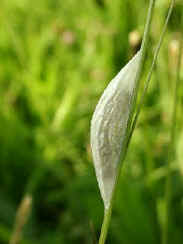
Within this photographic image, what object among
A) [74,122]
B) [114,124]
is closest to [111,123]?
[114,124]

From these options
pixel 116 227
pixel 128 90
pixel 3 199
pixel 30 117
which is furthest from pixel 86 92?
pixel 128 90

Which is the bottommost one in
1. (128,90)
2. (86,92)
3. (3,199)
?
(3,199)

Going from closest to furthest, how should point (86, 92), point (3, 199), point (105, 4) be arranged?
point (3, 199) → point (86, 92) → point (105, 4)

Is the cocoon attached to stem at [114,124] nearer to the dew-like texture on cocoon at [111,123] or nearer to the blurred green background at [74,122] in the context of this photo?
the dew-like texture on cocoon at [111,123]

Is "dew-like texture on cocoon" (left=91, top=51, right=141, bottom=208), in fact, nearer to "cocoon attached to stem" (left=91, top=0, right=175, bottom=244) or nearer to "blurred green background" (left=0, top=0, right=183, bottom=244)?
"cocoon attached to stem" (left=91, top=0, right=175, bottom=244)

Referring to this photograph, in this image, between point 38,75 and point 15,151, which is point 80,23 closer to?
point 38,75

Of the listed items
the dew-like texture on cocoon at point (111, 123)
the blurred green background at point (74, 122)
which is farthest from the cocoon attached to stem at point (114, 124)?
the blurred green background at point (74, 122)
